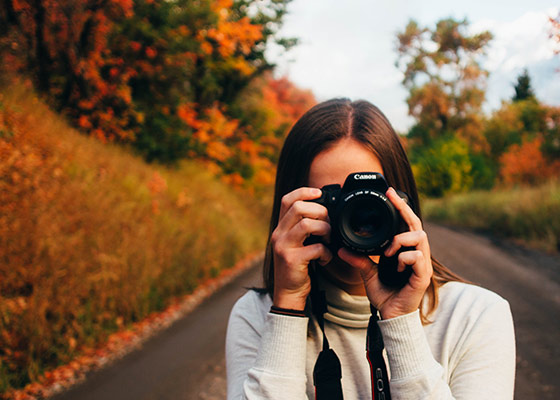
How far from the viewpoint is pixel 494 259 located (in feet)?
25.8

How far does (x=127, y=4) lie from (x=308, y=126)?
304 inches

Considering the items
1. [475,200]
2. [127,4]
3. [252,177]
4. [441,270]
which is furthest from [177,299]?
[475,200]

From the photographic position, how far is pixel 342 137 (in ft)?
4.04

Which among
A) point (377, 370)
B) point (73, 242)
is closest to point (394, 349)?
point (377, 370)

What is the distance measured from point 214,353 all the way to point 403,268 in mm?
3283

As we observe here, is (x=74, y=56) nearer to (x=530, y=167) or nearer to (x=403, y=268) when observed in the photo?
(x=403, y=268)

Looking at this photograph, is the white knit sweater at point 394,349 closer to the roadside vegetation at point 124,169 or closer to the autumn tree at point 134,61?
the roadside vegetation at point 124,169

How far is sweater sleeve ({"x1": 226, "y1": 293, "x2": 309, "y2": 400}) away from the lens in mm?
978

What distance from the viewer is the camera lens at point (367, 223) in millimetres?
1129

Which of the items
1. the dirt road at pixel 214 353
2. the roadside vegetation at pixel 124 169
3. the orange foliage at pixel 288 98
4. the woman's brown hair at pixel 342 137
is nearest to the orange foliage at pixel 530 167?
the roadside vegetation at pixel 124 169

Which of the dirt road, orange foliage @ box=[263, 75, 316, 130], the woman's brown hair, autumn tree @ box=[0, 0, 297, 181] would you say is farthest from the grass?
orange foliage @ box=[263, 75, 316, 130]

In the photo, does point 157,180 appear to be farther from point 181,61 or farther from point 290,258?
point 290,258

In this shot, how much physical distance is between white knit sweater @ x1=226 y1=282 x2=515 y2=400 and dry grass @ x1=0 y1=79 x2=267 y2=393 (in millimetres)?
2778

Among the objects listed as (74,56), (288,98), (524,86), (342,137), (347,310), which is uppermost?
(524,86)
